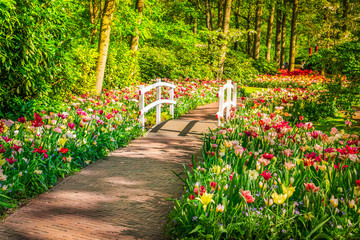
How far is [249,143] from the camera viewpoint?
19.5 ft

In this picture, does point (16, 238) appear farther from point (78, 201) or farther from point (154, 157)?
point (154, 157)

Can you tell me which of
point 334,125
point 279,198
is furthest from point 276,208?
point 334,125

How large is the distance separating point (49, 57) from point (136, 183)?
11.1 feet

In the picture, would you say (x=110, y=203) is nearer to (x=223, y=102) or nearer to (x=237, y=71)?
(x=223, y=102)

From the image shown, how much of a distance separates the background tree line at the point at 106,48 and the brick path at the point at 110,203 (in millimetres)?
2215

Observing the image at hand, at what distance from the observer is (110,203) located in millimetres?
4840

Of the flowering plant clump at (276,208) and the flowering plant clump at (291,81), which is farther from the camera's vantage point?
the flowering plant clump at (291,81)

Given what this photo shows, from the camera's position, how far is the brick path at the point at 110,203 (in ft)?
13.4

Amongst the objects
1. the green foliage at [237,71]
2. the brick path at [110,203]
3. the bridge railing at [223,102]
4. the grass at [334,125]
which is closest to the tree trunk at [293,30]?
A: the green foliage at [237,71]

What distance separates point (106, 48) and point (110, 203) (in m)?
8.22

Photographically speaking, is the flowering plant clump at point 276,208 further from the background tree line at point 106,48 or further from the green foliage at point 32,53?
the background tree line at point 106,48

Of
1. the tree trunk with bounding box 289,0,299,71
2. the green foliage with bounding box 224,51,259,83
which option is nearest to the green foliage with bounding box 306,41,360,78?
the green foliage with bounding box 224,51,259,83

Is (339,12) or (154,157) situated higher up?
(339,12)

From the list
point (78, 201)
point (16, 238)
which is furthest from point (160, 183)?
point (16, 238)
